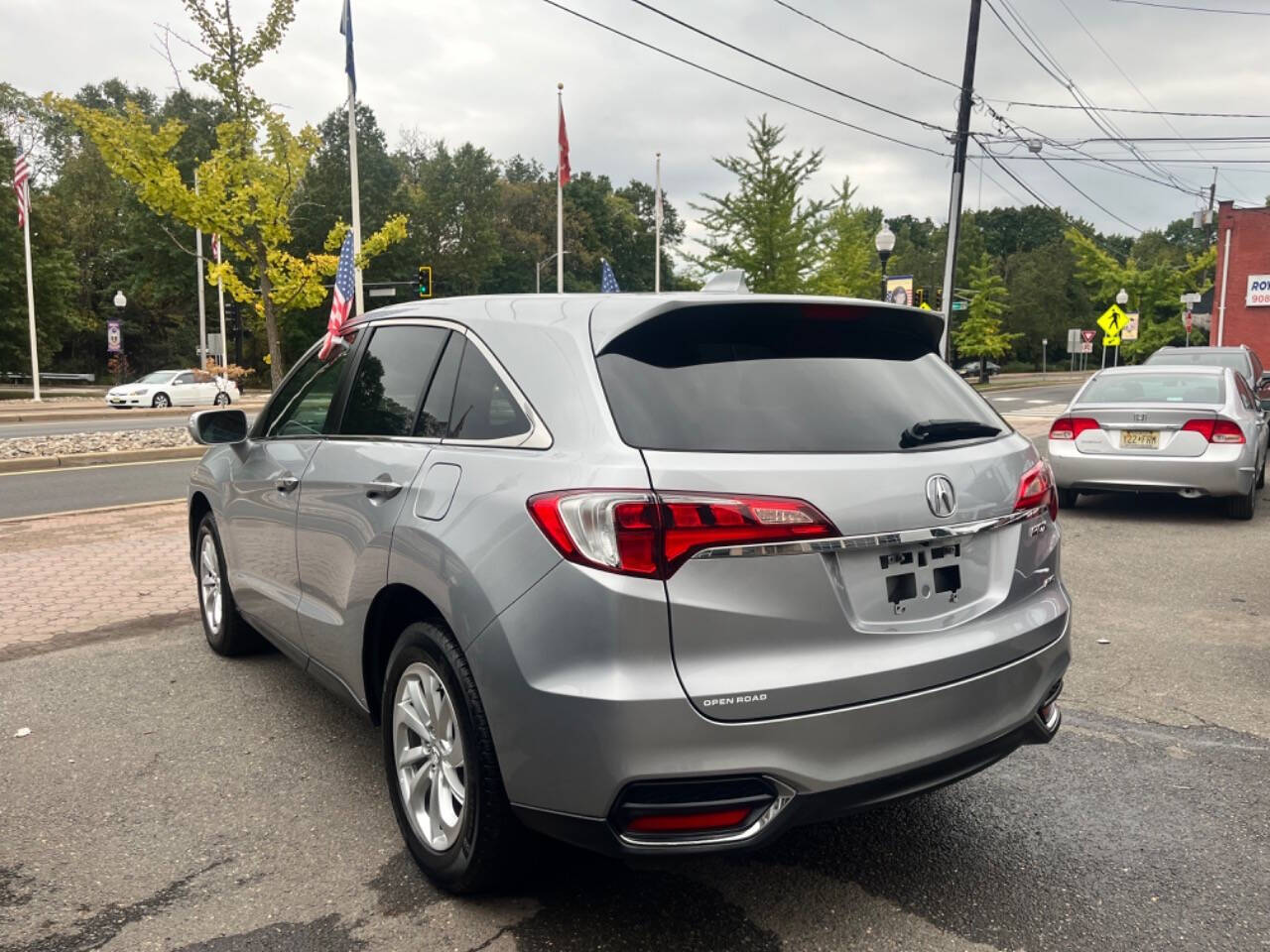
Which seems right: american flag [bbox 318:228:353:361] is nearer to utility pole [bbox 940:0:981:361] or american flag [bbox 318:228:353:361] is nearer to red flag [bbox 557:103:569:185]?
red flag [bbox 557:103:569:185]

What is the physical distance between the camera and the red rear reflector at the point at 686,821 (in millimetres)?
2332

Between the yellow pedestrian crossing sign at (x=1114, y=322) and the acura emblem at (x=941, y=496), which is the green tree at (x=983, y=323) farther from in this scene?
the acura emblem at (x=941, y=496)

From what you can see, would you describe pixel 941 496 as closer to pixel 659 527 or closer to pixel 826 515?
pixel 826 515

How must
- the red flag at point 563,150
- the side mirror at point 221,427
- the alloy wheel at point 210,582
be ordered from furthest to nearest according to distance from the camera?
the red flag at point 563,150, the alloy wheel at point 210,582, the side mirror at point 221,427

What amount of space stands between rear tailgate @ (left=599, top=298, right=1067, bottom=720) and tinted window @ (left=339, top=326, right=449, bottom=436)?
0.93 m

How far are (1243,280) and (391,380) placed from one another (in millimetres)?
56448

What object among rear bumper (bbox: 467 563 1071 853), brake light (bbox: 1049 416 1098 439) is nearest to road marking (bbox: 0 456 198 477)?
brake light (bbox: 1049 416 1098 439)

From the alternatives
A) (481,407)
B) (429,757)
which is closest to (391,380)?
(481,407)

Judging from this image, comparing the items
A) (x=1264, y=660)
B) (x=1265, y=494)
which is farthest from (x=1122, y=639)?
(x=1265, y=494)

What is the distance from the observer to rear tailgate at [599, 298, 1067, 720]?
234cm

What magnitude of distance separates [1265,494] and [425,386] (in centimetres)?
1136

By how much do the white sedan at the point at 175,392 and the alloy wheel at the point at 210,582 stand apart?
95.3 ft

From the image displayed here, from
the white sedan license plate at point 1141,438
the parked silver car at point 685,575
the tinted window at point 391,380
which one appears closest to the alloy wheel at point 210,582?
the tinted window at point 391,380

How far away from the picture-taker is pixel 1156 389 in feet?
32.4
